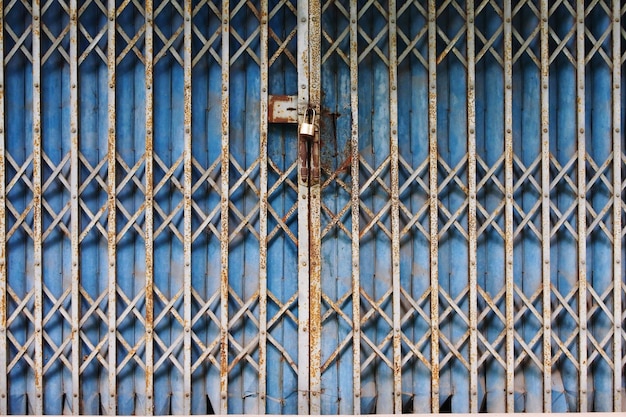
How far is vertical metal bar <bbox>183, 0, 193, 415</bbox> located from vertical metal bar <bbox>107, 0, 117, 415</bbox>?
508mm

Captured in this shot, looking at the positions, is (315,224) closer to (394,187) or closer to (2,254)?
(394,187)

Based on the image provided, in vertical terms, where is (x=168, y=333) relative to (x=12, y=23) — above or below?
below

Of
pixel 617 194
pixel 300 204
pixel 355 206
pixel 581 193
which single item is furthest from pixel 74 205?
pixel 617 194

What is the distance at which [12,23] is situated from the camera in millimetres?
4617

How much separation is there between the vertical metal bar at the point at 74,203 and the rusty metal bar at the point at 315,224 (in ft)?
5.56

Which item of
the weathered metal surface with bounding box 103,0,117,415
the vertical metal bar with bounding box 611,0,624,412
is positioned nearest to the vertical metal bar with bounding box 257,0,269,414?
the weathered metal surface with bounding box 103,0,117,415

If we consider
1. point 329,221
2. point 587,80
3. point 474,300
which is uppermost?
point 587,80

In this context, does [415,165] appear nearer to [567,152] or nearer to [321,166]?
[321,166]

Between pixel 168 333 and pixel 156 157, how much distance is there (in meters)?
1.30

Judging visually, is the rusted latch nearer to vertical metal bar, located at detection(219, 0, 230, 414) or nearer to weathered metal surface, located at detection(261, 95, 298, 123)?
weathered metal surface, located at detection(261, 95, 298, 123)

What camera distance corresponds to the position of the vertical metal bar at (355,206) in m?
4.62

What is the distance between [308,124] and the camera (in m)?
4.50

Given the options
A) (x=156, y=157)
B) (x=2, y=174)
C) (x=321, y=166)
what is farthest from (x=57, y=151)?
(x=321, y=166)

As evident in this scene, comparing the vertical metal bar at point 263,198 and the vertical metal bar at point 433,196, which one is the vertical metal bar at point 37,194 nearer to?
the vertical metal bar at point 263,198
